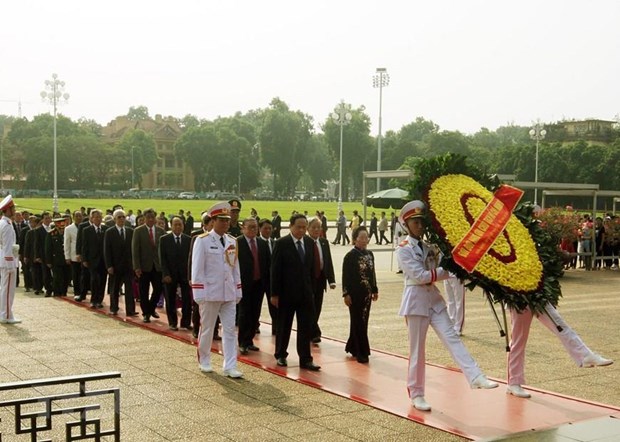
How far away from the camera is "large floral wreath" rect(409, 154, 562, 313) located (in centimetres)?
745

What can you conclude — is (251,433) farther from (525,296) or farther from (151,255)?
(151,255)

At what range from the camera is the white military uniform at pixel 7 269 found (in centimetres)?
1302

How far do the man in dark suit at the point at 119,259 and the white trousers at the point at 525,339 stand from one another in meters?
8.02

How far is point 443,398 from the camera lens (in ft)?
26.4

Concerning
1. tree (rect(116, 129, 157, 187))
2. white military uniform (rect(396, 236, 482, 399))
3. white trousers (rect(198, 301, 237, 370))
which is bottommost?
white trousers (rect(198, 301, 237, 370))

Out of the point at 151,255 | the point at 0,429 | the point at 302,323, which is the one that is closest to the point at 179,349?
the point at 302,323

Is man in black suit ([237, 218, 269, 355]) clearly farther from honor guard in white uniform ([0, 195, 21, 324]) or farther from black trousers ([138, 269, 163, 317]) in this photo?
honor guard in white uniform ([0, 195, 21, 324])

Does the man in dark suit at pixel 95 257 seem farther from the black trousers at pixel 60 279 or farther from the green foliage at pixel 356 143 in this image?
the green foliage at pixel 356 143

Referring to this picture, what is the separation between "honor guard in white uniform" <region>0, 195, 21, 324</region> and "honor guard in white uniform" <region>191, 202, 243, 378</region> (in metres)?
5.23

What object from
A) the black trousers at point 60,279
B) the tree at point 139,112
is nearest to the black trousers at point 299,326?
the black trousers at point 60,279

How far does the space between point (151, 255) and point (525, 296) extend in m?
7.74

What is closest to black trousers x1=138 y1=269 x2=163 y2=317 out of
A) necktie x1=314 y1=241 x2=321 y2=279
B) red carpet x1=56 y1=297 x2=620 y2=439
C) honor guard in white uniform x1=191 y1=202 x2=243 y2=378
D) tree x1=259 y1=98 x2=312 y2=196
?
red carpet x1=56 y1=297 x2=620 y2=439

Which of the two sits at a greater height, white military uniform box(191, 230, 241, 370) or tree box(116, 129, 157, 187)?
tree box(116, 129, 157, 187)

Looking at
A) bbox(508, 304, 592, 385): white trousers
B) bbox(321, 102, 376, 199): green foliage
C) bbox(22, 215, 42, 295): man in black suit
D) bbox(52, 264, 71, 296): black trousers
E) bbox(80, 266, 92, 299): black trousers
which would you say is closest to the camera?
bbox(508, 304, 592, 385): white trousers
